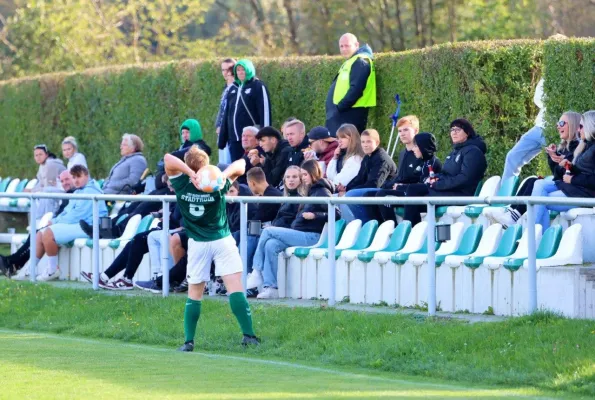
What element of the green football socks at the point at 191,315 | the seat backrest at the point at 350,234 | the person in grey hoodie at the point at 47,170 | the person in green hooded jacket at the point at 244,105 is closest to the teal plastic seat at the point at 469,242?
the seat backrest at the point at 350,234

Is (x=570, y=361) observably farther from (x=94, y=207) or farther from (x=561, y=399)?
(x=94, y=207)

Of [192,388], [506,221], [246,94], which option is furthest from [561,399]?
[246,94]

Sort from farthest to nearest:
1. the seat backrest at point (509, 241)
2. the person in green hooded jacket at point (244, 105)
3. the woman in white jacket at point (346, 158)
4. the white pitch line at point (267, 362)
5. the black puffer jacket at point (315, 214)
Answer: the person in green hooded jacket at point (244, 105) → the woman in white jacket at point (346, 158) → the black puffer jacket at point (315, 214) → the seat backrest at point (509, 241) → the white pitch line at point (267, 362)

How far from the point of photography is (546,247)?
13195 millimetres

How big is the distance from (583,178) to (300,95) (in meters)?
8.73

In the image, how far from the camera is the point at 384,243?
50.1ft

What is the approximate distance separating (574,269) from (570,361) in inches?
71.8

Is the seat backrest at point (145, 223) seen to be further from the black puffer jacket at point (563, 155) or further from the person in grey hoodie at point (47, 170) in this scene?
the black puffer jacket at point (563, 155)

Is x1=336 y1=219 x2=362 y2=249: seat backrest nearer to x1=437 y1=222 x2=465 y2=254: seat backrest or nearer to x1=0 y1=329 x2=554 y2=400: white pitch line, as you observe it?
x1=437 y1=222 x2=465 y2=254: seat backrest

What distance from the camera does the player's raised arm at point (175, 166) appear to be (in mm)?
12666

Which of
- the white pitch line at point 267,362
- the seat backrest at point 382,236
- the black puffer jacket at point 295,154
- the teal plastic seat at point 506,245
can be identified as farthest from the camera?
the black puffer jacket at point 295,154

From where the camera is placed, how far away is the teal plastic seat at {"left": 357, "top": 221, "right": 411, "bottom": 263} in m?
15.0

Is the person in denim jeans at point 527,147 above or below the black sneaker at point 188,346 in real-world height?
above

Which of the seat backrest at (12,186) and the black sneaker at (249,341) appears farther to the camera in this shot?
the seat backrest at (12,186)
